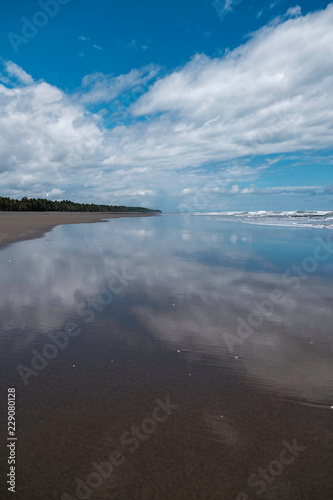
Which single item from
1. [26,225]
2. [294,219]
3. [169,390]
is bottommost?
[169,390]

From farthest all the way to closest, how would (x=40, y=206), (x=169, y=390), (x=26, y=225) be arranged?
(x=40, y=206) → (x=26, y=225) → (x=169, y=390)

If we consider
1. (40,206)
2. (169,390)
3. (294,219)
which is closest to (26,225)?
(169,390)

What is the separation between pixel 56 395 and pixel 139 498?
73.9 inches

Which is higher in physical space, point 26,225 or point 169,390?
point 26,225

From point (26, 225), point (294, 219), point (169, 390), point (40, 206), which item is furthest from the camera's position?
point (40, 206)

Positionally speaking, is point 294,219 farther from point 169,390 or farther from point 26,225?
point 169,390

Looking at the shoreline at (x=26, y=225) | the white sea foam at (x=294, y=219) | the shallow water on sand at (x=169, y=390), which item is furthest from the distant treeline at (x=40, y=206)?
the shallow water on sand at (x=169, y=390)

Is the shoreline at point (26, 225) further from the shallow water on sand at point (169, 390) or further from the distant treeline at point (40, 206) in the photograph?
the distant treeline at point (40, 206)

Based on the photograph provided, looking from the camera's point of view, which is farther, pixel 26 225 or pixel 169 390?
pixel 26 225

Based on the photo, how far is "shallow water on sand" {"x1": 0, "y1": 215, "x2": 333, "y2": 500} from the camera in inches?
106

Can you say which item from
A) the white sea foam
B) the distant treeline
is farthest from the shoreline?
the distant treeline

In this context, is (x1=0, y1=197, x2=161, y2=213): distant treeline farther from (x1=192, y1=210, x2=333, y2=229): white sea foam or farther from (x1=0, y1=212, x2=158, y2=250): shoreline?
(x1=192, y1=210, x2=333, y2=229): white sea foam

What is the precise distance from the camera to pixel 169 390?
3951 millimetres

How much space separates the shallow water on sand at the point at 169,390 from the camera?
2693mm
